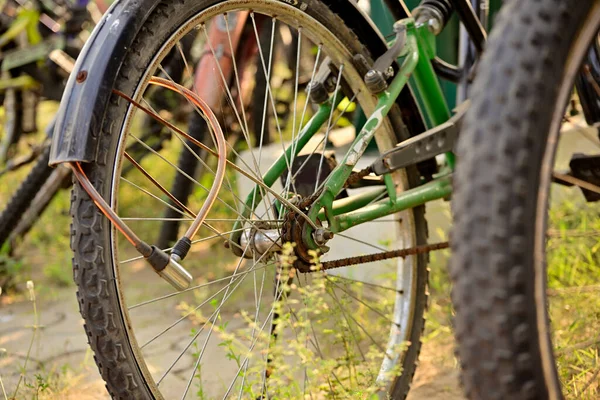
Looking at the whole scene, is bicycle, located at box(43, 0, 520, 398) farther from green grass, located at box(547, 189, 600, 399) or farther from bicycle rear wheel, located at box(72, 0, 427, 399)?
green grass, located at box(547, 189, 600, 399)

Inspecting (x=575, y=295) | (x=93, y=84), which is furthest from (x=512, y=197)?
(x=575, y=295)

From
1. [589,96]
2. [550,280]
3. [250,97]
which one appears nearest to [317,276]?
[589,96]

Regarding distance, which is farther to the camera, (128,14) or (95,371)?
(95,371)

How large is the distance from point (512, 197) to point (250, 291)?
2.04 m

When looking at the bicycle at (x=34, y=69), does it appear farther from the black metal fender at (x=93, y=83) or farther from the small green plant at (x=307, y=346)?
the black metal fender at (x=93, y=83)

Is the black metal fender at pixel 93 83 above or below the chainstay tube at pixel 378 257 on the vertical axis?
above

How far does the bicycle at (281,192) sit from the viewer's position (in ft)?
4.28

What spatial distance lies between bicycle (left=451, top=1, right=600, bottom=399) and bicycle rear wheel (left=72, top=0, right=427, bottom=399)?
0.52 meters

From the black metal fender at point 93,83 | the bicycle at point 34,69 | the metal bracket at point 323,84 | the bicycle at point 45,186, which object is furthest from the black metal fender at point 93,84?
the bicycle at point 34,69

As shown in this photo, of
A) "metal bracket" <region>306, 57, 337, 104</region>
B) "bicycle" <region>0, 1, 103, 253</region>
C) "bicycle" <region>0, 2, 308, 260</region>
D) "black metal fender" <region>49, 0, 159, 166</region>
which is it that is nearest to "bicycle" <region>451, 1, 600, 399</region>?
"black metal fender" <region>49, 0, 159, 166</region>

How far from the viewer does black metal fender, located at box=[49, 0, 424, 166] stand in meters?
1.28

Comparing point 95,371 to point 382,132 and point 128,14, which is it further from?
A: point 128,14

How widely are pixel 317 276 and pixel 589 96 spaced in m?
0.89

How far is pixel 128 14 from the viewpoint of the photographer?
1347 millimetres
